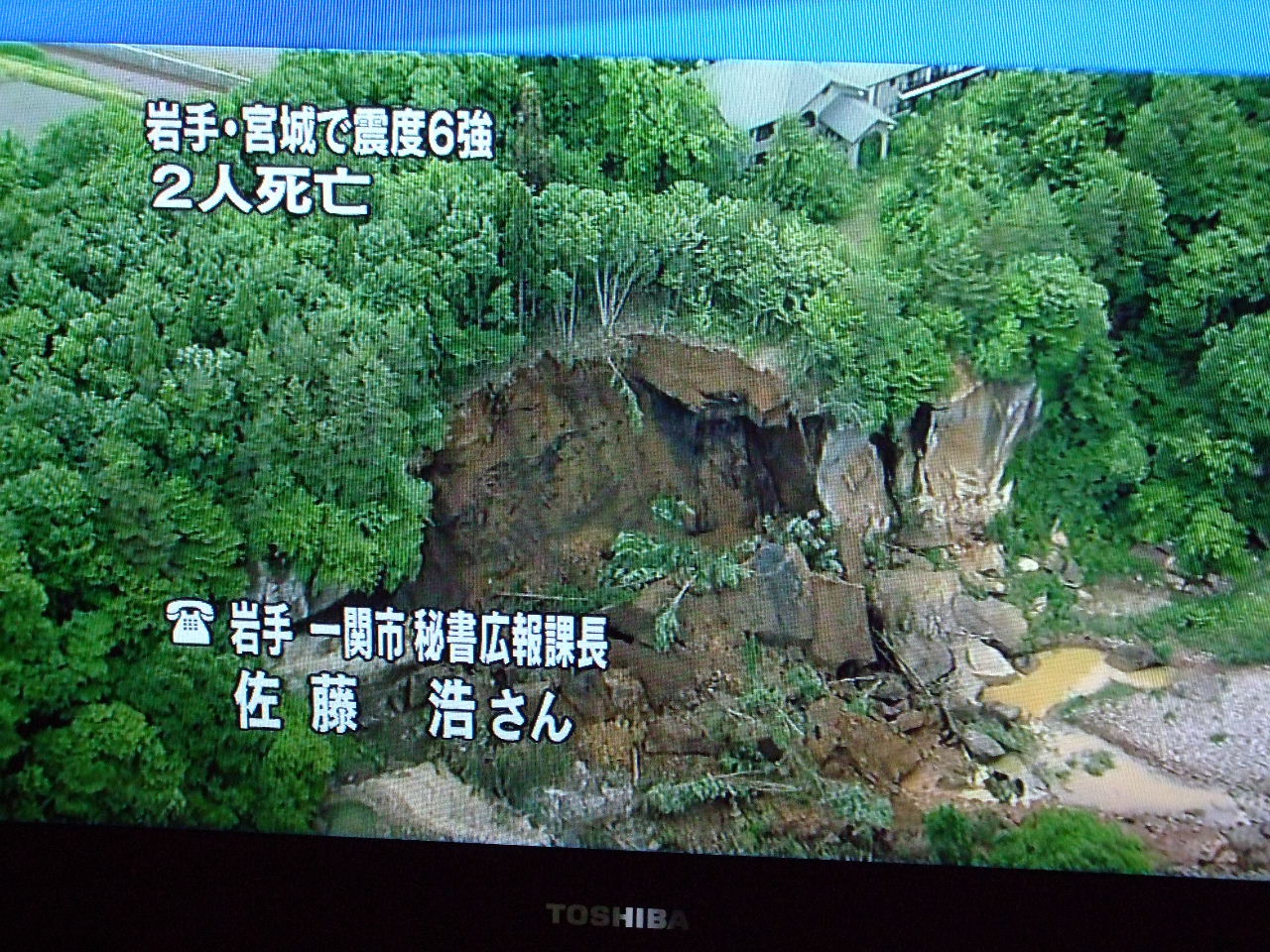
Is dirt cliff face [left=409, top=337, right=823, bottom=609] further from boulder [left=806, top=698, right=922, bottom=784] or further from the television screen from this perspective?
boulder [left=806, top=698, right=922, bottom=784]

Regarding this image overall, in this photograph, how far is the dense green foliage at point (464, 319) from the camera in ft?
7.25

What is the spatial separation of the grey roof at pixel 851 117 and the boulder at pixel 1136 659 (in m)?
1.09

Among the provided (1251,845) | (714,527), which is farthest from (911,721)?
(1251,845)

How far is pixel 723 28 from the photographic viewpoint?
2230mm

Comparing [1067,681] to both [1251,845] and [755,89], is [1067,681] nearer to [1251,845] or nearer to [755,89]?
[1251,845]

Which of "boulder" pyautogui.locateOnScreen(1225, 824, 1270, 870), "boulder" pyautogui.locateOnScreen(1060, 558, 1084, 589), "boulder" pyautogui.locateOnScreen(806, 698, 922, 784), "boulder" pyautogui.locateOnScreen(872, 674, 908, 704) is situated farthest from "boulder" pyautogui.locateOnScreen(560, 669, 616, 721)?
"boulder" pyautogui.locateOnScreen(1225, 824, 1270, 870)

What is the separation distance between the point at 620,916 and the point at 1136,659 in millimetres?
1082

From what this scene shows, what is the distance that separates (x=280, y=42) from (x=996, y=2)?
1329 mm

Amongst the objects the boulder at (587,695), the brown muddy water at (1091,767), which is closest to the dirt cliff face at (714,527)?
the boulder at (587,695)

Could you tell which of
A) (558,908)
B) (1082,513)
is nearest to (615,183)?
(1082,513)

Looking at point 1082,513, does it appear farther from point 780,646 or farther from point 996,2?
point 996,2

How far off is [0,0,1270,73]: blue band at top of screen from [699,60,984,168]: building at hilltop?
0.08 ft

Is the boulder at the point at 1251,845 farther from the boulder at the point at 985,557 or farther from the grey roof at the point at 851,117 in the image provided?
the grey roof at the point at 851,117

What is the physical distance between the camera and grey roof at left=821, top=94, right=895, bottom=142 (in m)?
2.24
